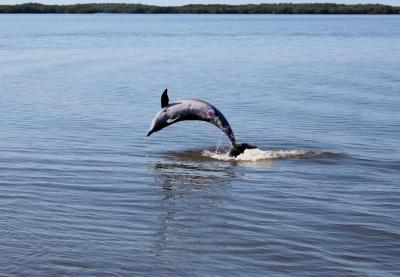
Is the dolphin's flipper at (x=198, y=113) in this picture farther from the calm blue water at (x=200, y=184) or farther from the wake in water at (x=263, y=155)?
the calm blue water at (x=200, y=184)

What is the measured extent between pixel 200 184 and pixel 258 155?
4.13 meters

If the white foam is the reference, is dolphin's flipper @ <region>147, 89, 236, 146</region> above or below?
above

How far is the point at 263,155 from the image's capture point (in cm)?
2338

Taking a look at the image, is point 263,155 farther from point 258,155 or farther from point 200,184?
point 200,184

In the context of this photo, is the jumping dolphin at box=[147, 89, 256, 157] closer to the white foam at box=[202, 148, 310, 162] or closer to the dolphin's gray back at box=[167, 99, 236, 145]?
the dolphin's gray back at box=[167, 99, 236, 145]

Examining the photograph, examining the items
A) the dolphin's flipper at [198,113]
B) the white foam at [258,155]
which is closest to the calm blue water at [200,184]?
the white foam at [258,155]

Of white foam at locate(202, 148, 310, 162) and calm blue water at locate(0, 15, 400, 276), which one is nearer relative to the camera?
calm blue water at locate(0, 15, 400, 276)

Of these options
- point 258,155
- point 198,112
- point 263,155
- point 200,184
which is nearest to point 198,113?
point 198,112

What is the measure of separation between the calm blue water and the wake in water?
7cm

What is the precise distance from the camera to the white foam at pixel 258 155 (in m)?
23.1

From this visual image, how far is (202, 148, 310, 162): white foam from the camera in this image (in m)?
23.1

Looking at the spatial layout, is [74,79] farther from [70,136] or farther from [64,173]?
[64,173]

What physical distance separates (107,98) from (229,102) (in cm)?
622

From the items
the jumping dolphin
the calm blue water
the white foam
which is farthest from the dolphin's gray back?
the calm blue water
